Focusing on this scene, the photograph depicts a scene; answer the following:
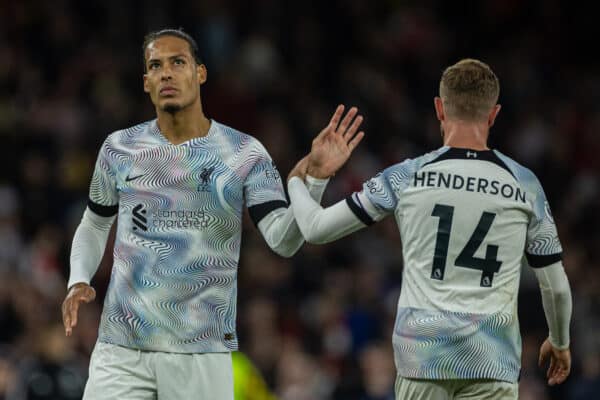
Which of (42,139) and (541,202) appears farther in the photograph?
(42,139)

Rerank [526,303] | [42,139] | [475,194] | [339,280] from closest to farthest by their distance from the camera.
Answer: [475,194], [526,303], [339,280], [42,139]

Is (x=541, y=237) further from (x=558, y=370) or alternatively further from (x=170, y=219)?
(x=170, y=219)

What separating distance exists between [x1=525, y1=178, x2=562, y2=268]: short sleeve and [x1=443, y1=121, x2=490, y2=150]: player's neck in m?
0.32

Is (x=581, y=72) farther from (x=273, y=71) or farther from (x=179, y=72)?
(x=179, y=72)

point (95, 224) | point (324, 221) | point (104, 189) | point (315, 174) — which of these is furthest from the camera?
point (95, 224)

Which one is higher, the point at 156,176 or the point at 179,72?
the point at 179,72

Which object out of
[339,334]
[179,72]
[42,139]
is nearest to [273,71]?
[42,139]

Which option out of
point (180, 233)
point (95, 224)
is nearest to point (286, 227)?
point (180, 233)

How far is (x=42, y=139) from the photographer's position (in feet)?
47.8

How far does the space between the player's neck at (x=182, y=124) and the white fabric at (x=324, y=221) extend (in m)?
0.70

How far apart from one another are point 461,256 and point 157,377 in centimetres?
154

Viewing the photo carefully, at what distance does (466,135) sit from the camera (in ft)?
20.8

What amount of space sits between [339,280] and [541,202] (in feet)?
23.6

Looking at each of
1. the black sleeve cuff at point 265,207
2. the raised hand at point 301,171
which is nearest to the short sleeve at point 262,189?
the black sleeve cuff at point 265,207
